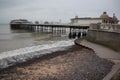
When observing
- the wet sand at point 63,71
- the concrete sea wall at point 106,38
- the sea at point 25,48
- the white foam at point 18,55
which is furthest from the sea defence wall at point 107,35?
the wet sand at point 63,71

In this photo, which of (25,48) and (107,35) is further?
(25,48)

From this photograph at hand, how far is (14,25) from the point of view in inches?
2753

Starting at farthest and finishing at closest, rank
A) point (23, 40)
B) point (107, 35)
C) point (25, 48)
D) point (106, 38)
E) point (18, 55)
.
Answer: point (23, 40), point (25, 48), point (106, 38), point (107, 35), point (18, 55)

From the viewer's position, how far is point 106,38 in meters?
18.0

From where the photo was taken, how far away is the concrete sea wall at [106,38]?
1599cm

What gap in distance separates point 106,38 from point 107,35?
1.07 ft

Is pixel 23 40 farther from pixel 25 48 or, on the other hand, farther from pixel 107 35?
pixel 107 35

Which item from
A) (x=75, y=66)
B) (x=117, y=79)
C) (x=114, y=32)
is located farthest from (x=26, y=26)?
(x=117, y=79)

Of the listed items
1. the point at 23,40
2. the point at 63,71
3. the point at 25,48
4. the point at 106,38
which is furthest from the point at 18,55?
the point at 23,40

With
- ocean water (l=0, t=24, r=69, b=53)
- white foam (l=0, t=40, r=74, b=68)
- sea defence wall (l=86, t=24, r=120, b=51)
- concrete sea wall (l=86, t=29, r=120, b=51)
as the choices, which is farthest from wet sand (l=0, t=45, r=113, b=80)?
ocean water (l=0, t=24, r=69, b=53)

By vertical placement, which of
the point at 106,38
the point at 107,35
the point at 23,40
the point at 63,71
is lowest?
the point at 23,40

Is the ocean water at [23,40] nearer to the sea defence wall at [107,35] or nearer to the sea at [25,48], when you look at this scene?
the sea at [25,48]

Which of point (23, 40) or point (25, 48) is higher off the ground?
point (25, 48)

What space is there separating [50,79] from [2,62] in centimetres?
532
